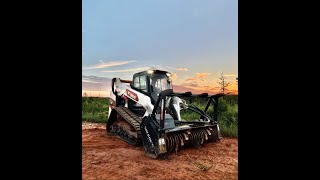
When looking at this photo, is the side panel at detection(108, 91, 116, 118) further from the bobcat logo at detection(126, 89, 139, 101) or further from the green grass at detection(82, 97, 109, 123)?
Result: the green grass at detection(82, 97, 109, 123)

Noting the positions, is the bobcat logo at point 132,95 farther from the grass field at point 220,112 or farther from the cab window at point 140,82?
the grass field at point 220,112

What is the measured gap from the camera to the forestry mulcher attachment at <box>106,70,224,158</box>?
483 centimetres

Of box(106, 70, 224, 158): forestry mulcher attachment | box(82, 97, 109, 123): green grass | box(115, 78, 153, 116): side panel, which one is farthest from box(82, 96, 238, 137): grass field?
box(115, 78, 153, 116): side panel

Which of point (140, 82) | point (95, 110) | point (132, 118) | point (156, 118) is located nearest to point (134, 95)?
point (140, 82)

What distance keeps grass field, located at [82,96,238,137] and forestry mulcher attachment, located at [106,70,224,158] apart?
71 cm

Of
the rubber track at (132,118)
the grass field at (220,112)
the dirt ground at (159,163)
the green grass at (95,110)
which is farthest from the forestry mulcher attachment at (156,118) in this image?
the green grass at (95,110)

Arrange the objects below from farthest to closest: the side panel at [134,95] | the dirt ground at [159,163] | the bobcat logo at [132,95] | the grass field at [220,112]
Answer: the grass field at [220,112] → the bobcat logo at [132,95] → the side panel at [134,95] → the dirt ground at [159,163]

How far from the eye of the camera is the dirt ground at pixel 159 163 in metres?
3.92

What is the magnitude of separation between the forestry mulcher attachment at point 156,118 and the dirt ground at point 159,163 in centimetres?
26

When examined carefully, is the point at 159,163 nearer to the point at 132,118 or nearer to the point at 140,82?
the point at 132,118

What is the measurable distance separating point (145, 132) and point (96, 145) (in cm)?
209

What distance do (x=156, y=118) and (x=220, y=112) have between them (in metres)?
4.99

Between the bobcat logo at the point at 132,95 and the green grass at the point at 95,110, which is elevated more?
the bobcat logo at the point at 132,95
